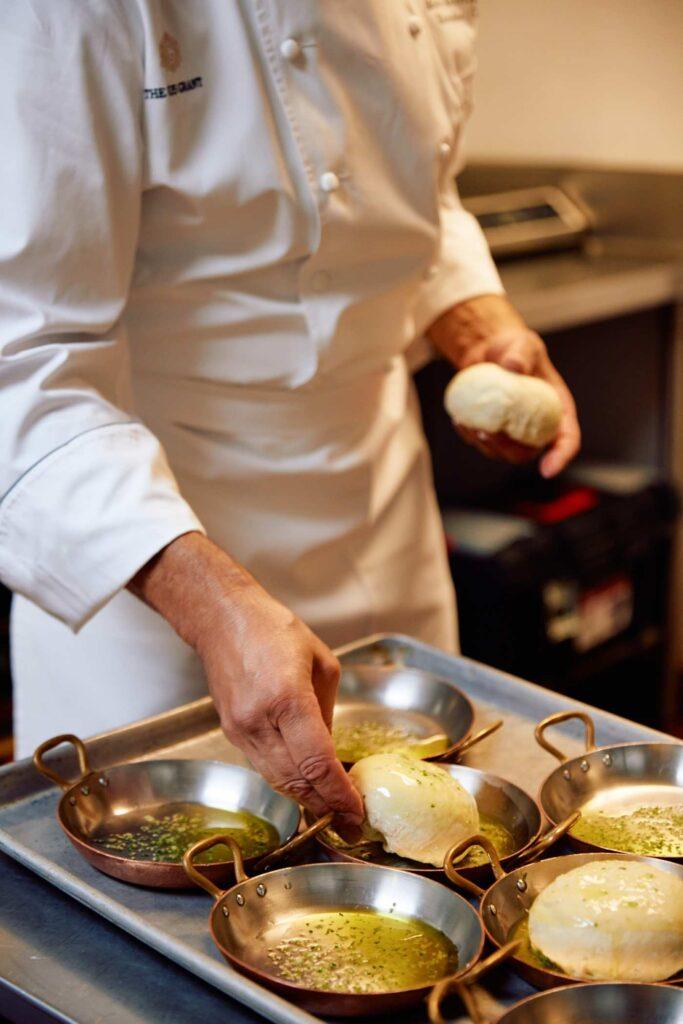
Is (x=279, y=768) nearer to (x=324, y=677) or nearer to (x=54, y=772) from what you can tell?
(x=324, y=677)

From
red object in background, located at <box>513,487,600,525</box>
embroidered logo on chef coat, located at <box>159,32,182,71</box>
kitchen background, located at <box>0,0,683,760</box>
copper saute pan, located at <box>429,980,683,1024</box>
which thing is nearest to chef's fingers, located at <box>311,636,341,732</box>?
copper saute pan, located at <box>429,980,683,1024</box>

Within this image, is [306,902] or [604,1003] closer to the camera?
[604,1003]

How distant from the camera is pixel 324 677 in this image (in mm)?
1121

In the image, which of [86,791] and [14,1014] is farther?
[86,791]

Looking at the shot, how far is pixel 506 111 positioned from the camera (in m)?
1.91

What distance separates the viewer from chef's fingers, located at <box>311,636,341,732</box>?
111 cm

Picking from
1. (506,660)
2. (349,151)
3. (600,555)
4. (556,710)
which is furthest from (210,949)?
(600,555)

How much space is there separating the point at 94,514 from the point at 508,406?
0.61 m

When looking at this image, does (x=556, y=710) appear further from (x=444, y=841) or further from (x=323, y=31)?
(x=323, y=31)

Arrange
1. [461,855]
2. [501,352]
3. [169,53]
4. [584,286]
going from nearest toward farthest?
1. [461,855]
2. [169,53]
3. [501,352]
4. [584,286]

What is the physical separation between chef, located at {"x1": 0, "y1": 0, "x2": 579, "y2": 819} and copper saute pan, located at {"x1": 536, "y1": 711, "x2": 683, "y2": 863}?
232 mm

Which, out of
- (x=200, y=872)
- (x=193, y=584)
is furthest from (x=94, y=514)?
(x=200, y=872)

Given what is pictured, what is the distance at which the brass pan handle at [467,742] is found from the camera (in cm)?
125

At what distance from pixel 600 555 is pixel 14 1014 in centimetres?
216
